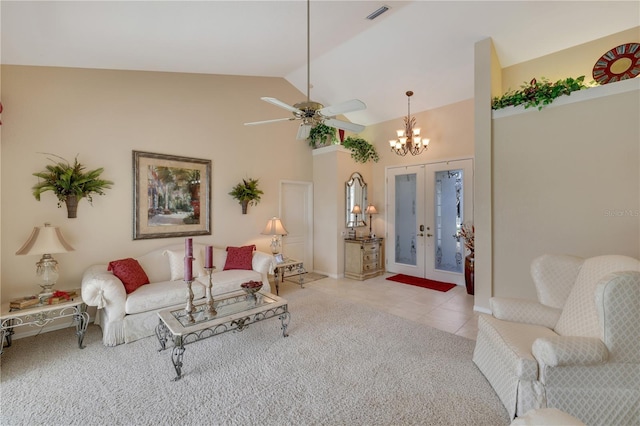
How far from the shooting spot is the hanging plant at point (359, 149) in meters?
5.87

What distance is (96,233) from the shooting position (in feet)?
11.7

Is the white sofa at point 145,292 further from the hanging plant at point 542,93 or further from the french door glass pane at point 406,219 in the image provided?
the hanging plant at point 542,93

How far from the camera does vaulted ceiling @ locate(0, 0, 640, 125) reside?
8.44ft

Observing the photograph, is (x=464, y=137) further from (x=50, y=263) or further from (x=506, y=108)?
(x=50, y=263)

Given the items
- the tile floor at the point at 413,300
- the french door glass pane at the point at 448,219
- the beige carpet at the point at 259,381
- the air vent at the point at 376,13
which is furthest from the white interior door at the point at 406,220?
the air vent at the point at 376,13

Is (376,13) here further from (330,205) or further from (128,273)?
(128,273)

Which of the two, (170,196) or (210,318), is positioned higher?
(170,196)

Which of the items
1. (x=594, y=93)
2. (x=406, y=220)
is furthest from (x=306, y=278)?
(x=594, y=93)

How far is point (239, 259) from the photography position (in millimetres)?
4363

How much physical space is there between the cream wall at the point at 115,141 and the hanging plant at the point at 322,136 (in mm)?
853

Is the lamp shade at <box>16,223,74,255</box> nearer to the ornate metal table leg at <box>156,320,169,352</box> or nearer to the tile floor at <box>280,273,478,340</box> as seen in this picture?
the ornate metal table leg at <box>156,320,169,352</box>

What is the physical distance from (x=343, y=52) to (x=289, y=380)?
489cm

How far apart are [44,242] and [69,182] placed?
2.47 ft

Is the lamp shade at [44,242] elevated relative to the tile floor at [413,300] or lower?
elevated
